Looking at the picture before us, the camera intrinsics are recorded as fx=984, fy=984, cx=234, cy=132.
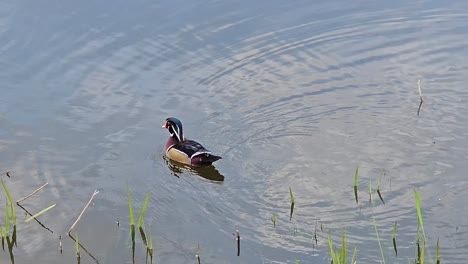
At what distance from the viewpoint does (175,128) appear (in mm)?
10570

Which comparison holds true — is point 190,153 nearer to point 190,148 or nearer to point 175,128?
point 190,148

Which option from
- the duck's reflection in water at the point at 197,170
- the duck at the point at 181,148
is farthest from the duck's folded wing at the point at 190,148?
the duck's reflection in water at the point at 197,170

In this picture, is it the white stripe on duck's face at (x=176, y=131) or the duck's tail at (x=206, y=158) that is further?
the white stripe on duck's face at (x=176, y=131)

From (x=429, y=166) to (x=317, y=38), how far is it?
11.4 feet

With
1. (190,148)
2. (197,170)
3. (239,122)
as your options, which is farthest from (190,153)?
(239,122)

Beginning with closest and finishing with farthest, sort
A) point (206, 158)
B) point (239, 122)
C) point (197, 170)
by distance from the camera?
1. point (206, 158)
2. point (197, 170)
3. point (239, 122)

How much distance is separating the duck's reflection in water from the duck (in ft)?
0.15

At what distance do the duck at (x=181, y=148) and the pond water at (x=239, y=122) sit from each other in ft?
0.44

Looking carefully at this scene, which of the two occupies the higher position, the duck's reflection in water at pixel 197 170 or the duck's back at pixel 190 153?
A: the duck's back at pixel 190 153

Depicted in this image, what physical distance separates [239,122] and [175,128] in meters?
0.75

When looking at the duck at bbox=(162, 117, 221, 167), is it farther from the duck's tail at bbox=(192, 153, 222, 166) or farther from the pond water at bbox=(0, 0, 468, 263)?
the pond water at bbox=(0, 0, 468, 263)

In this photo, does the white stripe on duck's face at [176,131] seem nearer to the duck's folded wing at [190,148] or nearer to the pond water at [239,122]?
the duck's folded wing at [190,148]

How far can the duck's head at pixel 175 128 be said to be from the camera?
34.5 ft

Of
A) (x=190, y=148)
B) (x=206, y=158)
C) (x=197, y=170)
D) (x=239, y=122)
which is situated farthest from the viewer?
(x=239, y=122)
